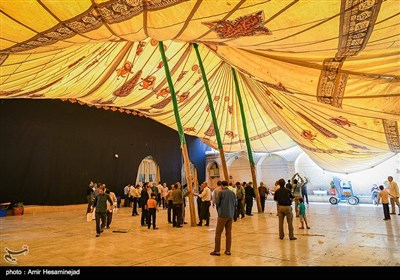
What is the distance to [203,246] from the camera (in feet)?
14.8

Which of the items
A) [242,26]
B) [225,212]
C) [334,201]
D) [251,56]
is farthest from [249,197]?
[242,26]

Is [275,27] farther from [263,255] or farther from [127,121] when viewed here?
[127,121]

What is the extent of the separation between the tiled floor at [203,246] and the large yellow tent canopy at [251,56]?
7.69 feet

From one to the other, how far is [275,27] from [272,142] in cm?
1069

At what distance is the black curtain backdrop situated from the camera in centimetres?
1031

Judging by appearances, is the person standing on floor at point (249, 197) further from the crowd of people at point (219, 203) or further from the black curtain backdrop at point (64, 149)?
the black curtain backdrop at point (64, 149)

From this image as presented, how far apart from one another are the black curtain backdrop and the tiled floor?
4.71 meters

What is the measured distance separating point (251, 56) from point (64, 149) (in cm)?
973

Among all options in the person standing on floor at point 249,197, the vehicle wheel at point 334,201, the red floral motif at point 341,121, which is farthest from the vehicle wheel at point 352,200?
the red floral motif at point 341,121

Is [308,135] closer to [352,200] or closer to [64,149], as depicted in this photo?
[352,200]

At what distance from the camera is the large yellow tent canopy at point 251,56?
9.45 feet

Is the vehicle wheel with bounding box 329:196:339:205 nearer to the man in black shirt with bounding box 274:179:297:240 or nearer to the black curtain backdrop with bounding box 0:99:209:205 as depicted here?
the man in black shirt with bounding box 274:179:297:240

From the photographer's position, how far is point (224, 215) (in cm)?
397

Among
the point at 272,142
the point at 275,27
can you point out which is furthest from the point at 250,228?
the point at 272,142
